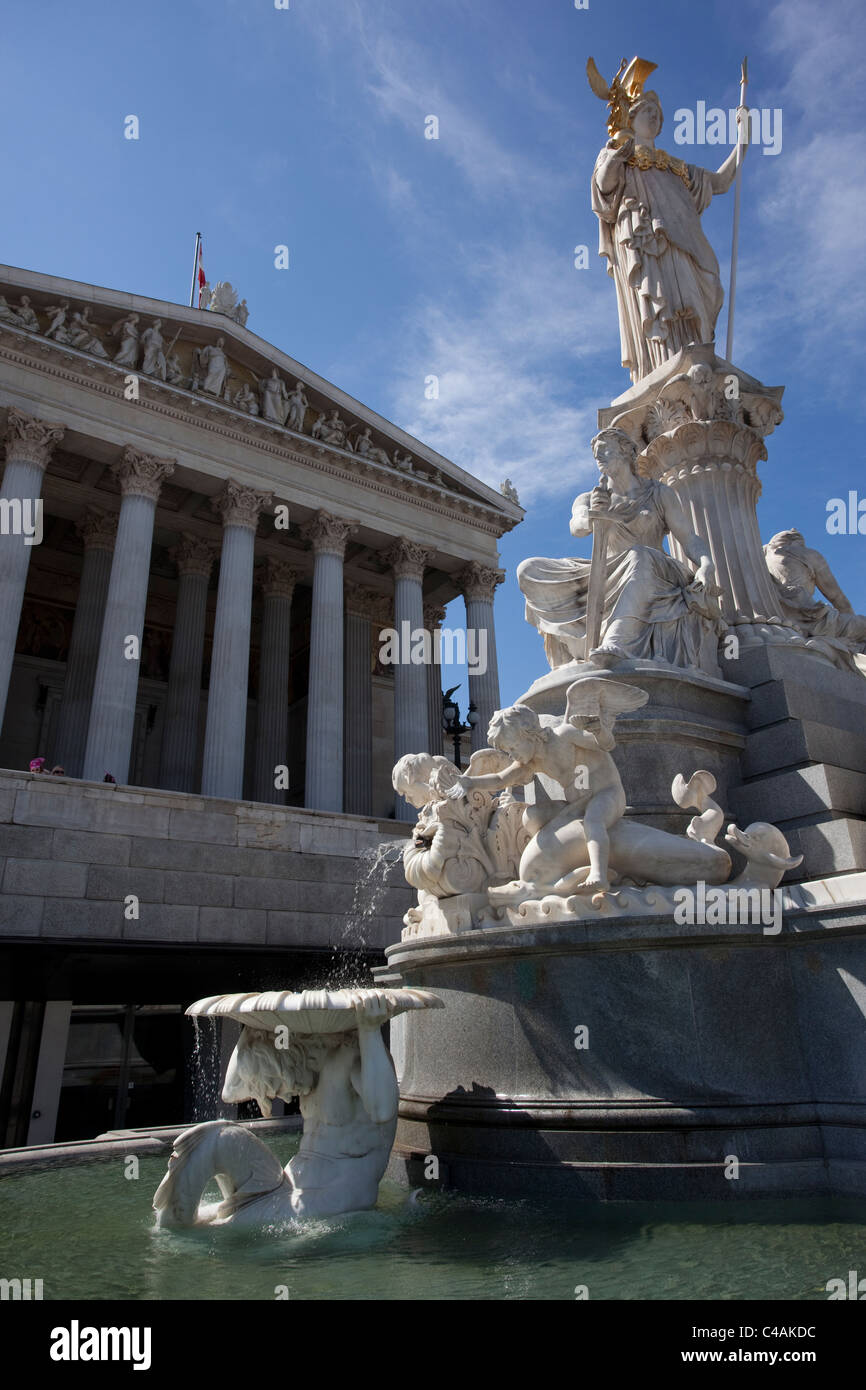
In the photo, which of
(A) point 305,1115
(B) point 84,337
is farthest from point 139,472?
(A) point 305,1115

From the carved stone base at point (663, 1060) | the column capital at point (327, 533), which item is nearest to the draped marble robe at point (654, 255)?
the carved stone base at point (663, 1060)

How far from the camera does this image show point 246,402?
30.9 metres

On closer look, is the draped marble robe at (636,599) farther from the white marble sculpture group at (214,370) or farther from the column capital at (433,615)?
the column capital at (433,615)

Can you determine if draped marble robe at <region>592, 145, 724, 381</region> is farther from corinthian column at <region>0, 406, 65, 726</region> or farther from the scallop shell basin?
corinthian column at <region>0, 406, 65, 726</region>

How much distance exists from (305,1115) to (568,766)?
295 centimetres

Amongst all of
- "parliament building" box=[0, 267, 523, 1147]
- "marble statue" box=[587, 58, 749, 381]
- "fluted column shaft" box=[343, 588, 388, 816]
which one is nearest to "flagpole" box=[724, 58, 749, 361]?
"marble statue" box=[587, 58, 749, 381]

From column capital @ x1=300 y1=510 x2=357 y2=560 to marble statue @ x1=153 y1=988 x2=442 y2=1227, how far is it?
27084 millimetres

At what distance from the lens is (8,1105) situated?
719 inches

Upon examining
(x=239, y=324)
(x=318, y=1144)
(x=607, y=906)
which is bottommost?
(x=318, y=1144)

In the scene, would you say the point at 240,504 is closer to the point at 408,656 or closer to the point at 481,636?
the point at 408,656

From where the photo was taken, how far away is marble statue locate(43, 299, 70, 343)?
2748cm

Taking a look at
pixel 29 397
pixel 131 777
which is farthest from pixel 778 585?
pixel 131 777

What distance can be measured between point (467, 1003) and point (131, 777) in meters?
33.7

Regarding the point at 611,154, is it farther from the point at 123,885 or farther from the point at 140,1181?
the point at 123,885
